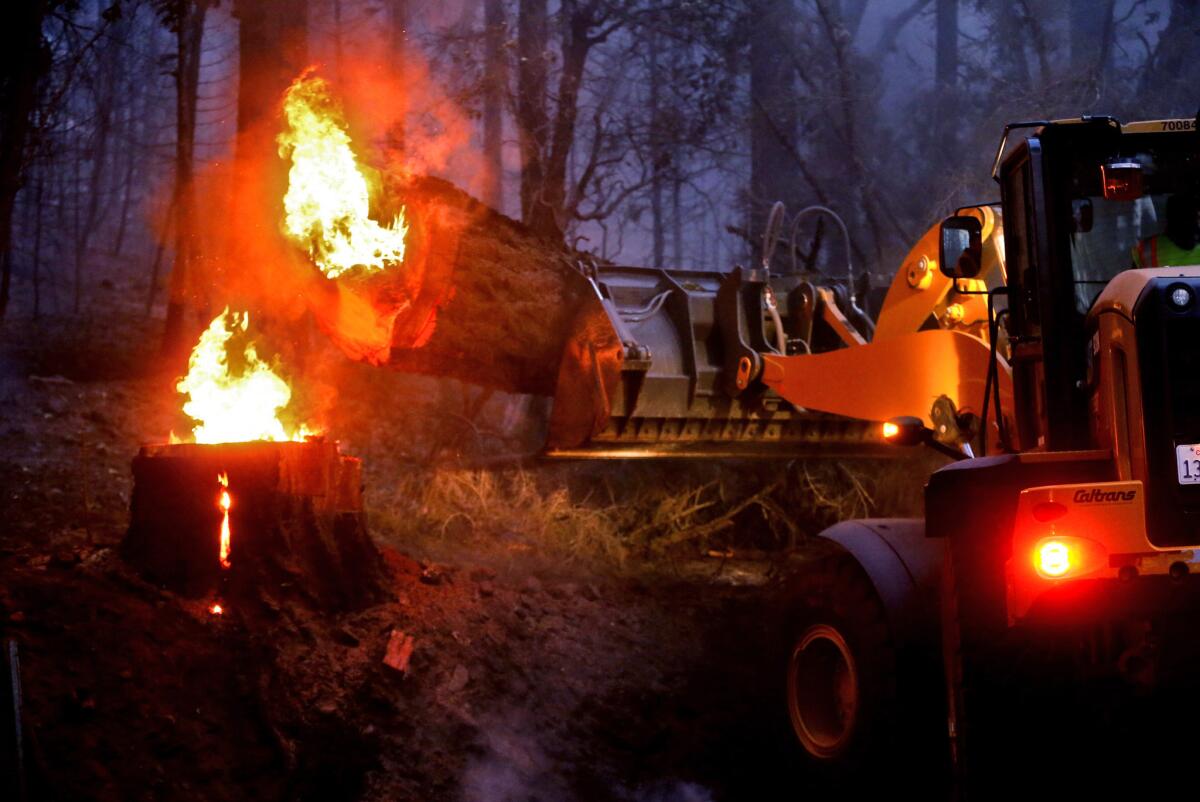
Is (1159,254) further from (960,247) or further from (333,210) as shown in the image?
(333,210)

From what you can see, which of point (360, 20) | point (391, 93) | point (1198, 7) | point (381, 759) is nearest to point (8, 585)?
point (381, 759)

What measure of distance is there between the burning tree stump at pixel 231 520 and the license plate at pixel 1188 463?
4933mm

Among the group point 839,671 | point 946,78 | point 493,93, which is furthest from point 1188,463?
point 946,78

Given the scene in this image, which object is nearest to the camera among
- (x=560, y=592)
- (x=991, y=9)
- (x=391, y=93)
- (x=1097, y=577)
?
(x=1097, y=577)

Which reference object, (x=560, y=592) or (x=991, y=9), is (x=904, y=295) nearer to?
(x=560, y=592)

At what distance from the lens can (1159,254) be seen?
183 inches

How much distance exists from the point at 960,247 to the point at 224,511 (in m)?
4.60

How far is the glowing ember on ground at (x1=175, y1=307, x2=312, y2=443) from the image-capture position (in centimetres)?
757

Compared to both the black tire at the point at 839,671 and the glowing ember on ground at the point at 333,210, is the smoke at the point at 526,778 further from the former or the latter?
the glowing ember on ground at the point at 333,210

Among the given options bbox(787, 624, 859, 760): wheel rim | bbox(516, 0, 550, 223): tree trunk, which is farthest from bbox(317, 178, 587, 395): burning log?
bbox(516, 0, 550, 223): tree trunk

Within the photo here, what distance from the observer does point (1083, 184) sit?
4.55 meters

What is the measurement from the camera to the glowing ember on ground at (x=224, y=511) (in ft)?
21.4

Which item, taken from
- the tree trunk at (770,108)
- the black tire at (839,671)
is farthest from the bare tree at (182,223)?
the tree trunk at (770,108)

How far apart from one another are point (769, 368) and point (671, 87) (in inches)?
485
